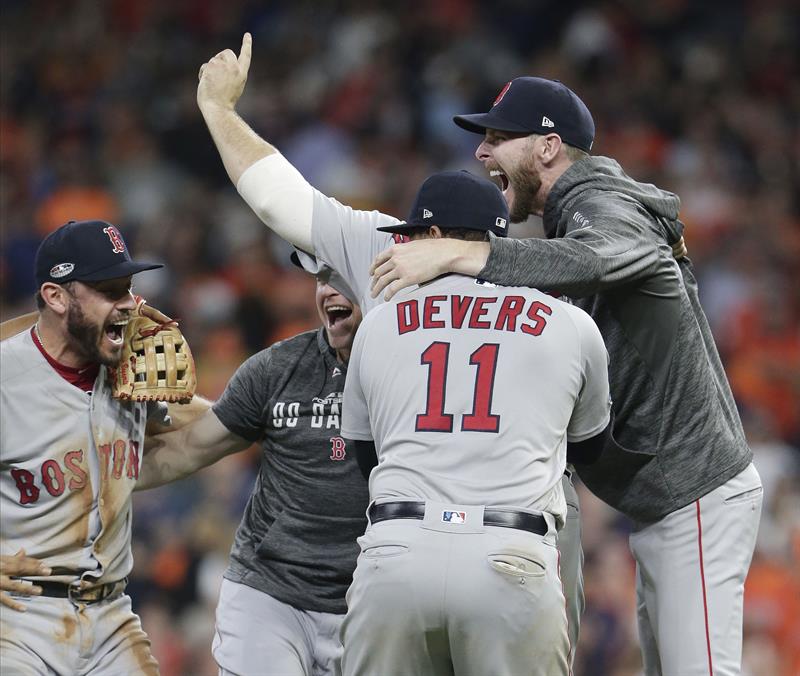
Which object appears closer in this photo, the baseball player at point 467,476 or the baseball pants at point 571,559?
the baseball player at point 467,476

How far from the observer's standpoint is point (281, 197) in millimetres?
4145

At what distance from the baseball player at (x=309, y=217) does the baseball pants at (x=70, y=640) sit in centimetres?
123

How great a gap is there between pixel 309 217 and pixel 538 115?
0.82 meters

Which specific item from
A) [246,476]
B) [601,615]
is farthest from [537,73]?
[601,615]

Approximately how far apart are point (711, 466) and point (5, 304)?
6.70 m

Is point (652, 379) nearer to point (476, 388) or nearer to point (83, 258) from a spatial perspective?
point (476, 388)

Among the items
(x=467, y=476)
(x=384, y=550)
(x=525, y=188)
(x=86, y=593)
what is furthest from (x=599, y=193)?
(x=86, y=593)

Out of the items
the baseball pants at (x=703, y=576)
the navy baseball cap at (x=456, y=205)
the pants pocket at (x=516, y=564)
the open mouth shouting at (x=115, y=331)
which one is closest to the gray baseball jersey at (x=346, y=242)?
the navy baseball cap at (x=456, y=205)

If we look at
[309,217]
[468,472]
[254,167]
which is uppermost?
[254,167]

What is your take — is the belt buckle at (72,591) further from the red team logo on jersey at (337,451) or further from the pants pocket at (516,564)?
the pants pocket at (516,564)

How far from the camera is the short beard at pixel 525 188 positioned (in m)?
4.33

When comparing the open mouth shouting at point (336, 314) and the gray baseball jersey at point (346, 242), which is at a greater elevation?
the gray baseball jersey at point (346, 242)

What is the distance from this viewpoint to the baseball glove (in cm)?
408

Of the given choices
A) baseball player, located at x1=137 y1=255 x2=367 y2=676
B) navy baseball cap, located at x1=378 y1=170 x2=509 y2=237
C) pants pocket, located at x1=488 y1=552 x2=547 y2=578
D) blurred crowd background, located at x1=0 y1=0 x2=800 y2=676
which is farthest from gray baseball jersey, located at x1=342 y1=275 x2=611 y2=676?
blurred crowd background, located at x1=0 y1=0 x2=800 y2=676
